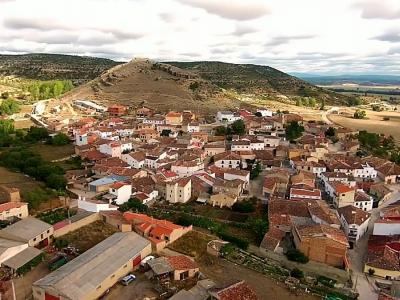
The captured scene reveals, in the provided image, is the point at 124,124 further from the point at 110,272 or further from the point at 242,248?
the point at 110,272

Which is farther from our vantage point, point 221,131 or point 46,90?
point 46,90

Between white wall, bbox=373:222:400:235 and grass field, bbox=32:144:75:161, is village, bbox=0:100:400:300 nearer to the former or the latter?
white wall, bbox=373:222:400:235

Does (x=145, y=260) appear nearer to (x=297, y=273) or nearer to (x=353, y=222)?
(x=297, y=273)

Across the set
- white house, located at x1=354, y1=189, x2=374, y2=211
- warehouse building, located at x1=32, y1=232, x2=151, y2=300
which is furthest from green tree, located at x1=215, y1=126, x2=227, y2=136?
warehouse building, located at x1=32, y1=232, x2=151, y2=300

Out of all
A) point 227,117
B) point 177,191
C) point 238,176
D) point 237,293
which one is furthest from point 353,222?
point 227,117

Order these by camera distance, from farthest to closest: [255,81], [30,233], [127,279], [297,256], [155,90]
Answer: [255,81] < [155,90] < [297,256] < [30,233] < [127,279]

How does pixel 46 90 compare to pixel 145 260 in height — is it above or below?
above

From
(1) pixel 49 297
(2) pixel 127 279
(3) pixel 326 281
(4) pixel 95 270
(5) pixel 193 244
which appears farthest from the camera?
(5) pixel 193 244
